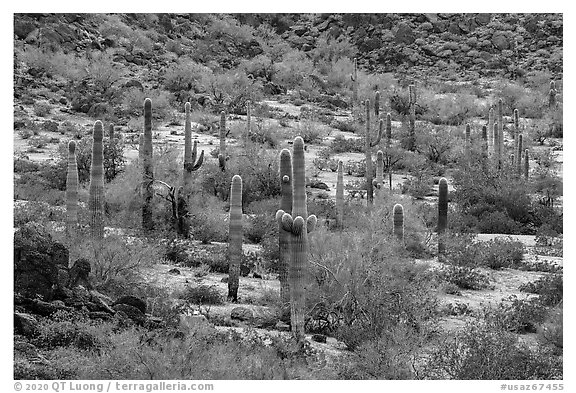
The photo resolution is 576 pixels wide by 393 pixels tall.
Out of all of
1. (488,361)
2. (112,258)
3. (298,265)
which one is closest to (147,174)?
(112,258)

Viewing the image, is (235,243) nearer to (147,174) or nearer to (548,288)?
(147,174)

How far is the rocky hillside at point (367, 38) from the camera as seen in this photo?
4725 cm

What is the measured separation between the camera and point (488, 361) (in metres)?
10.8

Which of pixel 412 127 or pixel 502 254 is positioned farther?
pixel 412 127

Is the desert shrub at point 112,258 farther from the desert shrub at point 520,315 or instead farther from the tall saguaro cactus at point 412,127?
the tall saguaro cactus at point 412,127

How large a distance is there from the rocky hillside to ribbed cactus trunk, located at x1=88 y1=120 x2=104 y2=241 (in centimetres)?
2785

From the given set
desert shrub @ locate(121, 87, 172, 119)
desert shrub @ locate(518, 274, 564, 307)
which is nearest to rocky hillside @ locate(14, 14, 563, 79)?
desert shrub @ locate(121, 87, 172, 119)

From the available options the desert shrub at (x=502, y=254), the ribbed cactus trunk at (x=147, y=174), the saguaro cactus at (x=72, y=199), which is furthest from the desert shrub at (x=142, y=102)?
the desert shrub at (x=502, y=254)

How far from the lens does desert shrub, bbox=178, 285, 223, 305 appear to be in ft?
50.3

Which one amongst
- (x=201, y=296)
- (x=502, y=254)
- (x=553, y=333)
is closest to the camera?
(x=553, y=333)

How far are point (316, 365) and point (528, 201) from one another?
47.1 ft

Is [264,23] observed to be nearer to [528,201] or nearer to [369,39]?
[369,39]

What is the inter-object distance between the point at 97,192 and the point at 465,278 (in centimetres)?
683

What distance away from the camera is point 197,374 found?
32.7 ft
